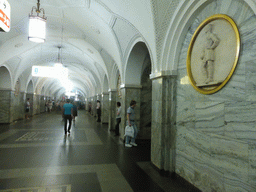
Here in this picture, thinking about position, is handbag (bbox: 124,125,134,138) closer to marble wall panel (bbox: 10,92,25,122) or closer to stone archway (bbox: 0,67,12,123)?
stone archway (bbox: 0,67,12,123)

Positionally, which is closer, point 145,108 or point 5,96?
point 145,108

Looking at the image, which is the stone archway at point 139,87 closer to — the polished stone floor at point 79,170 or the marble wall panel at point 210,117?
the polished stone floor at point 79,170

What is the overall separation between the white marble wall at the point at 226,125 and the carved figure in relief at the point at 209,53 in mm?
262

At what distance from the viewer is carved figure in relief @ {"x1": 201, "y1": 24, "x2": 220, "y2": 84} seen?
2.79 meters

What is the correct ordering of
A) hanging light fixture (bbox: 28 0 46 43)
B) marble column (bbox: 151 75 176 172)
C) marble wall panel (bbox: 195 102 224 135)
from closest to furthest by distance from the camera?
1. marble wall panel (bbox: 195 102 224 135)
2. marble column (bbox: 151 75 176 172)
3. hanging light fixture (bbox: 28 0 46 43)

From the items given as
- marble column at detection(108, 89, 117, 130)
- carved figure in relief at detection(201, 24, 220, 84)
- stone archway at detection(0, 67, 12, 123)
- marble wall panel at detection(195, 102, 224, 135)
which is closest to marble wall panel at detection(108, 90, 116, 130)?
marble column at detection(108, 89, 117, 130)

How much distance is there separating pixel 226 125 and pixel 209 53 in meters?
1.08

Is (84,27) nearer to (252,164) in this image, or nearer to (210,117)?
(210,117)

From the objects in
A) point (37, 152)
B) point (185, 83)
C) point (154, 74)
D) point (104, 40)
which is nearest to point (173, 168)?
point (185, 83)

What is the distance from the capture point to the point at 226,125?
8.38 ft

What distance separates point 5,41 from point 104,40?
4.76 m

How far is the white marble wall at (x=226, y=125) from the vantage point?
221cm

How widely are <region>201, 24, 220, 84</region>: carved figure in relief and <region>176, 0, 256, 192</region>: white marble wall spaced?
0.86 feet

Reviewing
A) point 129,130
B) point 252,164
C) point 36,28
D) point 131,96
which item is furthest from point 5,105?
point 252,164
